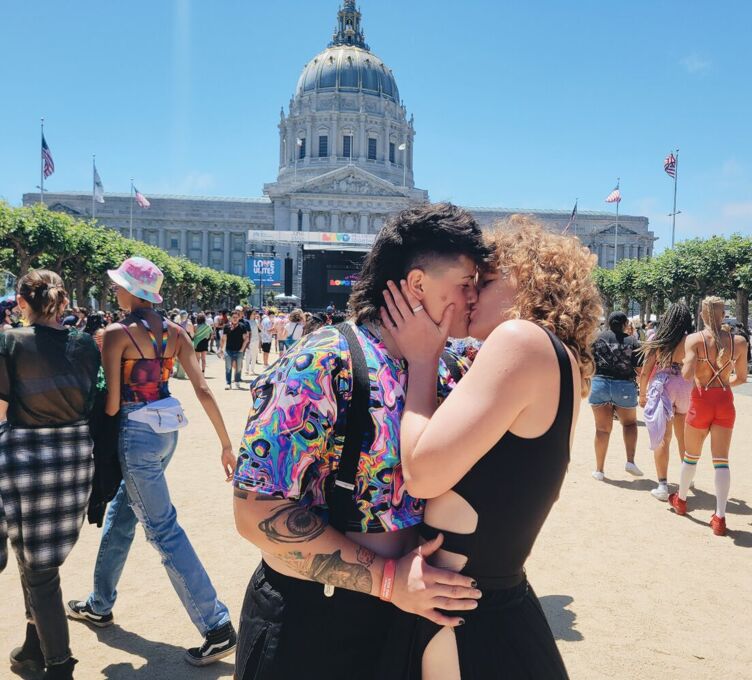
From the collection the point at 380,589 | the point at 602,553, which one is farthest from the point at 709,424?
the point at 380,589

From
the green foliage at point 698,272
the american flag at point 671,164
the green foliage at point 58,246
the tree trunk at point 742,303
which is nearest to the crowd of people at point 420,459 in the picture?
the green foliage at point 58,246

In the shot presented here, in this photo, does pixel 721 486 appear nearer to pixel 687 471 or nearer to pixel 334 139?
pixel 687 471

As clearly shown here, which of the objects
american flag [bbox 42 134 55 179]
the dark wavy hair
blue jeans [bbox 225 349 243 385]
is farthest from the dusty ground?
american flag [bbox 42 134 55 179]

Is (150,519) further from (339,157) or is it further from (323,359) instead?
(339,157)

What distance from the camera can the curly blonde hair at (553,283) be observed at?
160 cm

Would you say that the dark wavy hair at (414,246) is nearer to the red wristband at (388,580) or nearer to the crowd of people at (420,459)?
the crowd of people at (420,459)

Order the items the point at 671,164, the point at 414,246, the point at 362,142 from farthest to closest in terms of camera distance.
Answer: the point at 362,142
the point at 671,164
the point at 414,246

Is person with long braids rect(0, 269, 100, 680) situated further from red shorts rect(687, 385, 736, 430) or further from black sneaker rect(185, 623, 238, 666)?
red shorts rect(687, 385, 736, 430)

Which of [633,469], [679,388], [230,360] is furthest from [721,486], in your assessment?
[230,360]

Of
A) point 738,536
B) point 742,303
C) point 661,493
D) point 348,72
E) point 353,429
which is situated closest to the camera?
point 353,429

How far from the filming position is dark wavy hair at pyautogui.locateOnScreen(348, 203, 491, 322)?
162 centimetres

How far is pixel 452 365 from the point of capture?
1.88 m

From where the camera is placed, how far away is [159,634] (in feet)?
11.9

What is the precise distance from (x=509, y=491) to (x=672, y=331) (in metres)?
5.93
